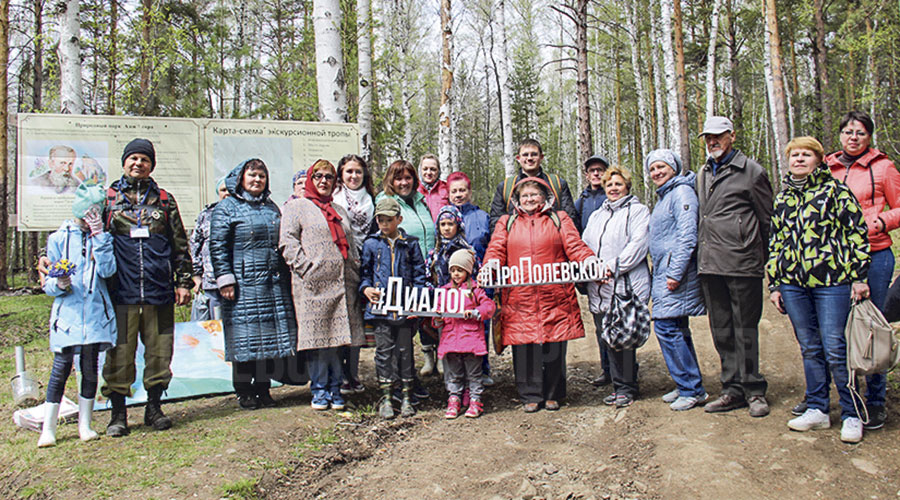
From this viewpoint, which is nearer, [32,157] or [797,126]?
[32,157]

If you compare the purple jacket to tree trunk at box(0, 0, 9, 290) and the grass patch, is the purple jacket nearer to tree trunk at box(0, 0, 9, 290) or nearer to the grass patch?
the grass patch

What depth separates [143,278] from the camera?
4387mm

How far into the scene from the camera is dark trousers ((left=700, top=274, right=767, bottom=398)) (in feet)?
14.5

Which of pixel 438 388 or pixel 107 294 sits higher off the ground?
pixel 107 294

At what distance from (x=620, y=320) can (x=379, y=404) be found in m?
2.31

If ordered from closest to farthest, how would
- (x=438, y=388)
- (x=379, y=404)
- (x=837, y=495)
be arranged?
(x=837, y=495) → (x=379, y=404) → (x=438, y=388)

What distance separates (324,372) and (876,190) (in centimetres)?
455

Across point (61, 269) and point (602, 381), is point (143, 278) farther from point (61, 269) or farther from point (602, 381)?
point (602, 381)

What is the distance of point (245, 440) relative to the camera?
13.7 ft

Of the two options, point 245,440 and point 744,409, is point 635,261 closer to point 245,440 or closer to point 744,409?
point 744,409

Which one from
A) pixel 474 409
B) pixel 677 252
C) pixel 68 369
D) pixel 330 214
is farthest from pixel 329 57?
pixel 677 252

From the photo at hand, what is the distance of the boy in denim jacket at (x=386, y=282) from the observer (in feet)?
16.1

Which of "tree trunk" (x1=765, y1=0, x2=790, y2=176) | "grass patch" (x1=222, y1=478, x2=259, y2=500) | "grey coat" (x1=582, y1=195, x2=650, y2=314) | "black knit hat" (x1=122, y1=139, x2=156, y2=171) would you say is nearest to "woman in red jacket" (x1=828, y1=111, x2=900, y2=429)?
"grey coat" (x1=582, y1=195, x2=650, y2=314)

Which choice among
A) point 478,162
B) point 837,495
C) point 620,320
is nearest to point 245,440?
point 620,320
